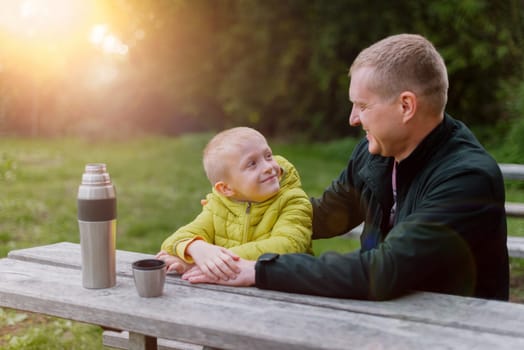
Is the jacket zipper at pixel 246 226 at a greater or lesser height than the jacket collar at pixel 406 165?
lesser

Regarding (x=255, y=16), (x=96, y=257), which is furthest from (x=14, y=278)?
(x=255, y=16)

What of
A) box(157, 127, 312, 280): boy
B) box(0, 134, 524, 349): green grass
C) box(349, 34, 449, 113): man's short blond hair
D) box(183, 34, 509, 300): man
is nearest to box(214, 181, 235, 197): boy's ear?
box(157, 127, 312, 280): boy

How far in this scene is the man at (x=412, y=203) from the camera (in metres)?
2.08

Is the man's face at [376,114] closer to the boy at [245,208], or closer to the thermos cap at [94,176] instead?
the boy at [245,208]

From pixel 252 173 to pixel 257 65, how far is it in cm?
1410

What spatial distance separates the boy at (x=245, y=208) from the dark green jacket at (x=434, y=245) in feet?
1.08

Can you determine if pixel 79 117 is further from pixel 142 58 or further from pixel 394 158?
pixel 394 158

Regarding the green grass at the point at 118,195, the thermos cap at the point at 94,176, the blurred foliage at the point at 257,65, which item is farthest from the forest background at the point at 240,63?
the thermos cap at the point at 94,176

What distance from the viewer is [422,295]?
2.12 meters

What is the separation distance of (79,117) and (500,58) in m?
15.7

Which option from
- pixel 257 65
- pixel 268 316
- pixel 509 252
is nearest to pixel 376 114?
pixel 268 316

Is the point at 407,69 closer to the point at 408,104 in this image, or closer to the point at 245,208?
the point at 408,104

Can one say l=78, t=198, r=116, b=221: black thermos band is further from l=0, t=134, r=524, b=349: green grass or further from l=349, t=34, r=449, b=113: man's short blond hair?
l=0, t=134, r=524, b=349: green grass

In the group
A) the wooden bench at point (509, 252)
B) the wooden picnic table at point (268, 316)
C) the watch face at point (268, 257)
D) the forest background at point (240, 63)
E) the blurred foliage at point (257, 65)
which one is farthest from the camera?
the blurred foliage at point (257, 65)
